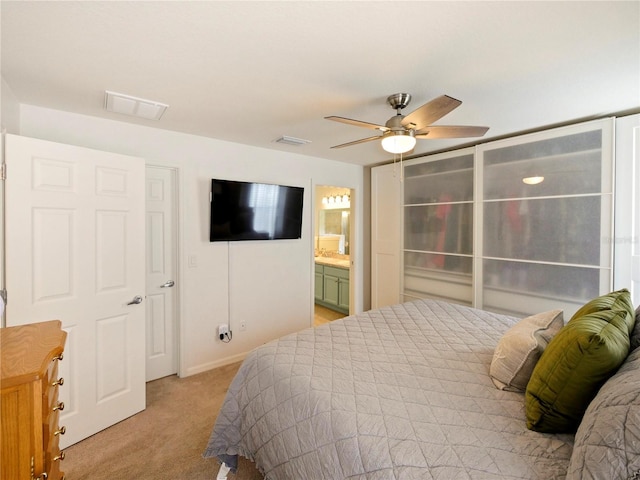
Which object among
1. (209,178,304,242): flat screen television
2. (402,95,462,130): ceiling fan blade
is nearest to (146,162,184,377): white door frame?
(209,178,304,242): flat screen television

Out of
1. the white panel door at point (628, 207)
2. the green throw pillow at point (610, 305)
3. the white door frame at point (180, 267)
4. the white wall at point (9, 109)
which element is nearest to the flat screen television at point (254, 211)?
the white door frame at point (180, 267)

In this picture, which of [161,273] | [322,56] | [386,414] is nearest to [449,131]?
[322,56]

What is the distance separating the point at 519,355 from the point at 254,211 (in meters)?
2.66

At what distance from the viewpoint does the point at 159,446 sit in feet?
6.56

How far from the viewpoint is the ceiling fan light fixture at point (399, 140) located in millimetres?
1899

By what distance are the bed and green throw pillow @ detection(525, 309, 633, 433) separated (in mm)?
63

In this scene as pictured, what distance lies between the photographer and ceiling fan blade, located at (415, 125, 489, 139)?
6.53 ft

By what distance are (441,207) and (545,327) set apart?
7.45 feet

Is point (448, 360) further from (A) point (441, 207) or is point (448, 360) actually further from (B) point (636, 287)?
(A) point (441, 207)

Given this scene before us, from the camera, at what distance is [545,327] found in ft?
5.00

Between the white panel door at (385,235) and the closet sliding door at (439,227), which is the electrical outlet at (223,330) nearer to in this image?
the white panel door at (385,235)

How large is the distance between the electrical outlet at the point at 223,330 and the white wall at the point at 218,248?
0.16 ft

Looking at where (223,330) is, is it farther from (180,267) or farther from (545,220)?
(545,220)

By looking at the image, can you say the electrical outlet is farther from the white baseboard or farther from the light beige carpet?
the light beige carpet
